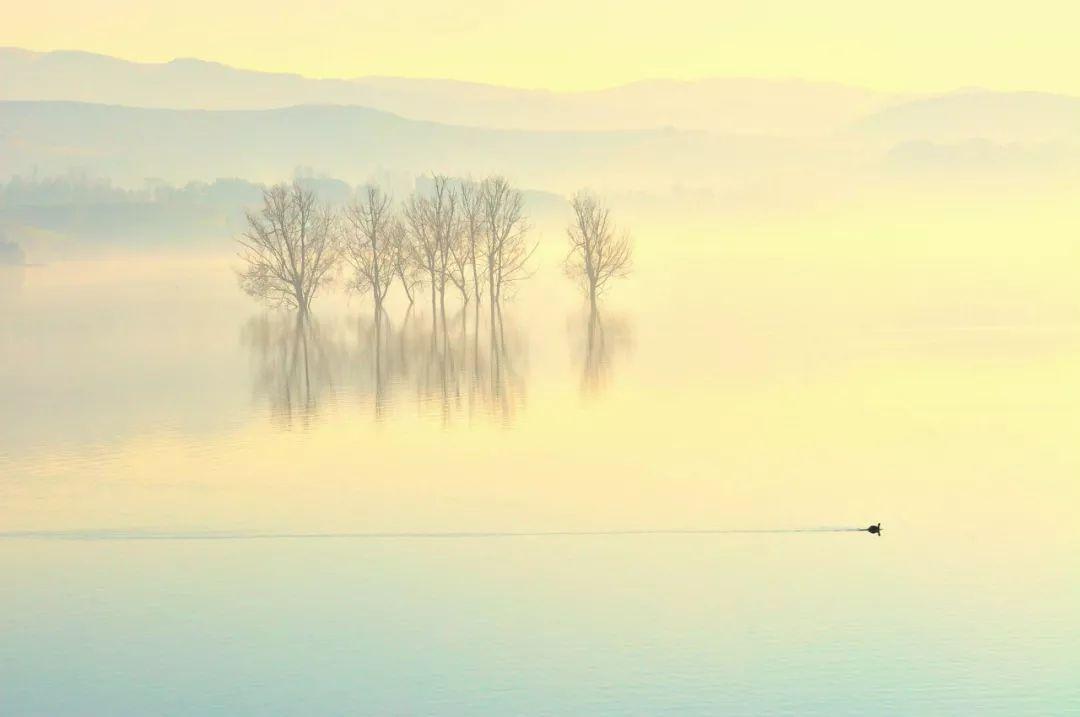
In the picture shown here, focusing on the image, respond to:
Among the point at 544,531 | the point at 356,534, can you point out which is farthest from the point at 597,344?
the point at 356,534

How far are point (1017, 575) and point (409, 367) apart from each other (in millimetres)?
32551

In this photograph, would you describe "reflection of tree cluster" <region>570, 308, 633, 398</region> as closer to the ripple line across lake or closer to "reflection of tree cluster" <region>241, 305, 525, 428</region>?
"reflection of tree cluster" <region>241, 305, 525, 428</region>

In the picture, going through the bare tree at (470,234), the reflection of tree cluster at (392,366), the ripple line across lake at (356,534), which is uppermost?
the bare tree at (470,234)

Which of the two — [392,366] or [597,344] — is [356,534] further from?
[597,344]

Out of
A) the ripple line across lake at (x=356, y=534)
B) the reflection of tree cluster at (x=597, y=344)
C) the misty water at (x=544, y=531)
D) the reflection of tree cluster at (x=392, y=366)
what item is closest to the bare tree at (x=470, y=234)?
the reflection of tree cluster at (x=392, y=366)

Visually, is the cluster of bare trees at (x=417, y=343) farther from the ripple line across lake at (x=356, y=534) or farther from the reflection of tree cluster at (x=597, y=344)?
the ripple line across lake at (x=356, y=534)

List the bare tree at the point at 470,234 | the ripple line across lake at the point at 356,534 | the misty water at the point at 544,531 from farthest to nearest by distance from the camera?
the bare tree at the point at 470,234 < the ripple line across lake at the point at 356,534 < the misty water at the point at 544,531

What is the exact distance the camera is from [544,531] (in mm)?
27328

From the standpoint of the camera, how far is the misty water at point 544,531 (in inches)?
754

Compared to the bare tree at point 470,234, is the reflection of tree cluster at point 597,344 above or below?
below

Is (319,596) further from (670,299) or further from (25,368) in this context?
(670,299)

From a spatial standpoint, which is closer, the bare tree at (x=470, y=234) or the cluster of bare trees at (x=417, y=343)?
the cluster of bare trees at (x=417, y=343)

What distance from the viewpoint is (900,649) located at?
784 inches

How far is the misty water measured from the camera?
1916cm
